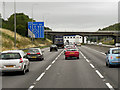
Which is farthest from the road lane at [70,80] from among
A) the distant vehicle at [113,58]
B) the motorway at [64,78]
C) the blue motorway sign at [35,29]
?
the blue motorway sign at [35,29]

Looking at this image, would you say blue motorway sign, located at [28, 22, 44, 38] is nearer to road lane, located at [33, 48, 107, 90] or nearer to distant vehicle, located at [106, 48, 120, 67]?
distant vehicle, located at [106, 48, 120, 67]

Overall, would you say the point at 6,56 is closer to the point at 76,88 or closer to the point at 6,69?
the point at 6,69

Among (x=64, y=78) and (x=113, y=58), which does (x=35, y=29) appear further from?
(x=64, y=78)

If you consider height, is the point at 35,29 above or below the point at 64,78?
above

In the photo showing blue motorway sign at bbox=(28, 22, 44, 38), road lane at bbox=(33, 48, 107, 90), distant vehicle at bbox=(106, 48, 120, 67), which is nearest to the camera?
road lane at bbox=(33, 48, 107, 90)

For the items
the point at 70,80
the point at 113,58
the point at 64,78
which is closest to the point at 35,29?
the point at 113,58

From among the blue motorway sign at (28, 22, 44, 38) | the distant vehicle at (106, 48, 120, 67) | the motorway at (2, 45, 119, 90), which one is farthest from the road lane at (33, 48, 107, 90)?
the blue motorway sign at (28, 22, 44, 38)

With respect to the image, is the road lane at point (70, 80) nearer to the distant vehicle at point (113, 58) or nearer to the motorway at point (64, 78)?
the motorway at point (64, 78)

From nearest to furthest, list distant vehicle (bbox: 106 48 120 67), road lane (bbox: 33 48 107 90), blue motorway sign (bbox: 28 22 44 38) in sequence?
road lane (bbox: 33 48 107 90) → distant vehicle (bbox: 106 48 120 67) → blue motorway sign (bbox: 28 22 44 38)

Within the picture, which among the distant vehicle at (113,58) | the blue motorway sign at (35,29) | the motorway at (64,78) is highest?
the blue motorway sign at (35,29)

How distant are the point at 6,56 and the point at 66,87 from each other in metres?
5.94

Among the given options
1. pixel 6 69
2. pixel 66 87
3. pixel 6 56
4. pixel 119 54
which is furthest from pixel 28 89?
pixel 119 54

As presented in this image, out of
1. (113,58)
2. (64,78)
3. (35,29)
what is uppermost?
(35,29)

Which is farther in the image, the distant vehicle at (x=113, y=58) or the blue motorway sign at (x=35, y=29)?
the blue motorway sign at (x=35, y=29)
